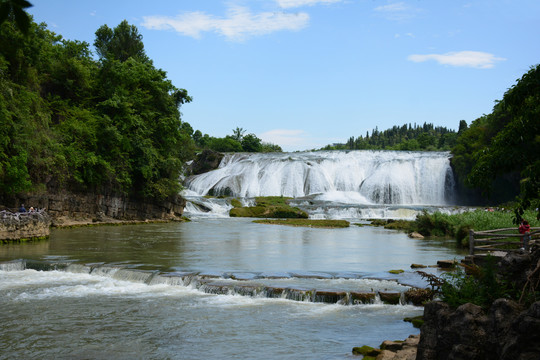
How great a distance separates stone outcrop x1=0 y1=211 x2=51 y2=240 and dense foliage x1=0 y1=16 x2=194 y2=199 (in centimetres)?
321

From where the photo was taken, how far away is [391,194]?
52406 millimetres

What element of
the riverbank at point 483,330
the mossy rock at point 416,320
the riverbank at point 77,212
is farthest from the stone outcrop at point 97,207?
the riverbank at point 483,330

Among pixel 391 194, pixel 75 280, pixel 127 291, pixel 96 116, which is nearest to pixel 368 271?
pixel 127 291

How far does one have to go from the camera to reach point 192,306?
11289 millimetres

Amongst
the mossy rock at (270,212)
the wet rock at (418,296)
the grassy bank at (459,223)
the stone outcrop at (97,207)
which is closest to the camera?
the wet rock at (418,296)

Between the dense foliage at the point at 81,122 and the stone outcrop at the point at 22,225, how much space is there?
3.21 m

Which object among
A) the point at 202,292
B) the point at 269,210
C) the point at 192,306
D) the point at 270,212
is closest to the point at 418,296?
the point at 192,306

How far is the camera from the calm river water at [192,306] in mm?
8508

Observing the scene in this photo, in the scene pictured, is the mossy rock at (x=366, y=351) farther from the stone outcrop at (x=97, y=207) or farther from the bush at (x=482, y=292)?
the stone outcrop at (x=97, y=207)

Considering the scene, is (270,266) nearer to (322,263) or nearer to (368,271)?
(322,263)

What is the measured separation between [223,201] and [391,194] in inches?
699

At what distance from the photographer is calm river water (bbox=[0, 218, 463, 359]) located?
8.51 metres

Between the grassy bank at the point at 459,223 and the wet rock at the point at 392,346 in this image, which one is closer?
the wet rock at the point at 392,346

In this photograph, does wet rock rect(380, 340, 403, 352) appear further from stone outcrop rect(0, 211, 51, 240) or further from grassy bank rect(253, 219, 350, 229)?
grassy bank rect(253, 219, 350, 229)
